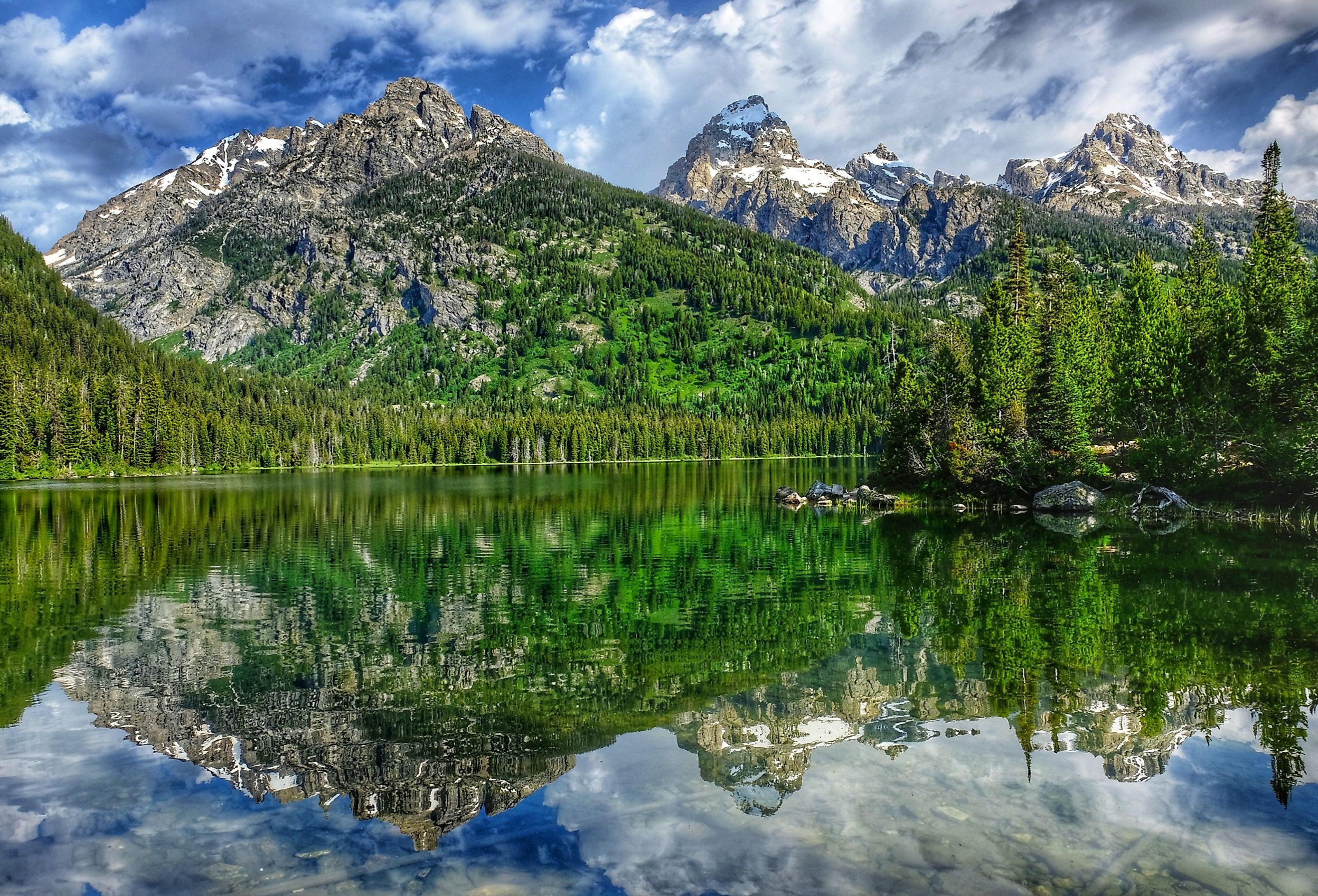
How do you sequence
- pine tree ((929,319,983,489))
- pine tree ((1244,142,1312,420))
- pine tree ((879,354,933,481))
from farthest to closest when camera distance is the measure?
pine tree ((879,354,933,481)), pine tree ((929,319,983,489)), pine tree ((1244,142,1312,420))

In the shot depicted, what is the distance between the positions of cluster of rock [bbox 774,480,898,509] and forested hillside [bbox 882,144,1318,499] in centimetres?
552

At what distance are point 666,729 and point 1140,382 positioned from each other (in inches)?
2430

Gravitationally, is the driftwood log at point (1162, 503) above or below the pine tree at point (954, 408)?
below

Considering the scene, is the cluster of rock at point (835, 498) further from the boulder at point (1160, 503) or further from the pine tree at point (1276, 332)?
the pine tree at point (1276, 332)

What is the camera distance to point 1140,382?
62281mm

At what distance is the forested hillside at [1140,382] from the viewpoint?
52.2 metres

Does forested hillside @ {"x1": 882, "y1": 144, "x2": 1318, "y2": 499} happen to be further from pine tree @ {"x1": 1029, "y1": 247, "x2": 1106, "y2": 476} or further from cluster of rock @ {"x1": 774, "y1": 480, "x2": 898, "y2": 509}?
cluster of rock @ {"x1": 774, "y1": 480, "x2": 898, "y2": 509}

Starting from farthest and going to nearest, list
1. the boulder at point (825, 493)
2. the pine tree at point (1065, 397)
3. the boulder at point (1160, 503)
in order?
the boulder at point (825, 493) → the pine tree at point (1065, 397) → the boulder at point (1160, 503)

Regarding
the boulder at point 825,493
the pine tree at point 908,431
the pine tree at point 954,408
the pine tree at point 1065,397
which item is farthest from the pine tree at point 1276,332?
the boulder at point 825,493

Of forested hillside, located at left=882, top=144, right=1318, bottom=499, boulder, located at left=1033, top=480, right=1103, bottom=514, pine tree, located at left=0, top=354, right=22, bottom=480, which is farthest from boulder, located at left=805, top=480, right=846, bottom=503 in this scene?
pine tree, located at left=0, top=354, right=22, bottom=480

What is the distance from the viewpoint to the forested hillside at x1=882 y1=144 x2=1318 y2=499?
171 ft

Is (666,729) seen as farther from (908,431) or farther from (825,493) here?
(908,431)

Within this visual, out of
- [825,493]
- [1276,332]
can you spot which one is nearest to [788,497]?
[825,493]

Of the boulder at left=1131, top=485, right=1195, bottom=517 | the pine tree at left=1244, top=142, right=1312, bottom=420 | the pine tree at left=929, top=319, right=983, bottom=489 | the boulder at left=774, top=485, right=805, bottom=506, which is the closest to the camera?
the pine tree at left=1244, top=142, right=1312, bottom=420
